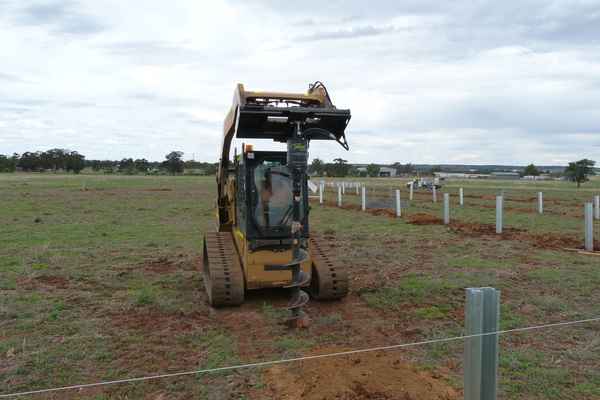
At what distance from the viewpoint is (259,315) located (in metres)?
7.94

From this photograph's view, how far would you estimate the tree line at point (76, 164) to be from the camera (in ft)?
404

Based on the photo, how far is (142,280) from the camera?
1052cm

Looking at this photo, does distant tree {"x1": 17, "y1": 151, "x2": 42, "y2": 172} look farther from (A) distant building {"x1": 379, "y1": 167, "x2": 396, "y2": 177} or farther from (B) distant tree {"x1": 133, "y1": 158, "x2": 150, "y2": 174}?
(A) distant building {"x1": 379, "y1": 167, "x2": 396, "y2": 177}

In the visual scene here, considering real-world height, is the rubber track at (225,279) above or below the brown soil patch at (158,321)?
above

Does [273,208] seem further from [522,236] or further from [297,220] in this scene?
[522,236]

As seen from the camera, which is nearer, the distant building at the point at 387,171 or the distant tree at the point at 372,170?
the distant tree at the point at 372,170

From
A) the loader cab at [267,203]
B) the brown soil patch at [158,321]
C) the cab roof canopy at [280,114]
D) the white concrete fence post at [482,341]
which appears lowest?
the brown soil patch at [158,321]

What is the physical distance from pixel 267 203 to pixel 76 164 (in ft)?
419

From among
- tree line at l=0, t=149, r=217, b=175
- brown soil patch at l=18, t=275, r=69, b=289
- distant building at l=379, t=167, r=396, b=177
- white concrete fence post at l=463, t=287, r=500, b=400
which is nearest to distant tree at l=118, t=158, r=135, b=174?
tree line at l=0, t=149, r=217, b=175

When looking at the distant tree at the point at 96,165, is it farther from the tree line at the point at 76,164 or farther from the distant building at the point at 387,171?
the distant building at the point at 387,171

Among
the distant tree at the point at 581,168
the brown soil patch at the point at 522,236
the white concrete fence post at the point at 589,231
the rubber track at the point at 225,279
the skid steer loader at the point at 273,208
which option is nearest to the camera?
the skid steer loader at the point at 273,208

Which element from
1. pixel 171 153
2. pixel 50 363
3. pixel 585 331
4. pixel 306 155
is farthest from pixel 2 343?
pixel 171 153

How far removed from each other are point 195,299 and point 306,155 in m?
3.64

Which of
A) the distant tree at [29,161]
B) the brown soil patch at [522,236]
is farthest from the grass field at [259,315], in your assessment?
the distant tree at [29,161]
